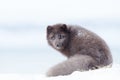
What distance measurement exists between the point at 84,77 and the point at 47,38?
173 inches

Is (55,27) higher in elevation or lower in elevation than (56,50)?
higher

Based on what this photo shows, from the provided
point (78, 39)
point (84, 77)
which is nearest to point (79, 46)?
point (78, 39)

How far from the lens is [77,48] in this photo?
32.1ft

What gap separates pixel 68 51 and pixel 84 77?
3.73m

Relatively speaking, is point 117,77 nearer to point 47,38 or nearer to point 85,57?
point 85,57

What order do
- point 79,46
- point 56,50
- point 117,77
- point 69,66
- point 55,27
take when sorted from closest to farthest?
1. point 117,77
2. point 69,66
3. point 79,46
4. point 55,27
5. point 56,50

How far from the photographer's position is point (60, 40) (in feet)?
33.8

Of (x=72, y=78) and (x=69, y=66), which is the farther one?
(x=69, y=66)

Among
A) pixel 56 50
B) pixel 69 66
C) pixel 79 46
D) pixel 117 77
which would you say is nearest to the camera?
pixel 117 77

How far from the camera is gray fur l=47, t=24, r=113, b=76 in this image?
8.94 metres

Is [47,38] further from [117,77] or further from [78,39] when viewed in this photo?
[117,77]

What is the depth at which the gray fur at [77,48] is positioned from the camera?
8.94 meters

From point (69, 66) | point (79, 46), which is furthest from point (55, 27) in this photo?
point (69, 66)

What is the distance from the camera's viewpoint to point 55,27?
10.4m
